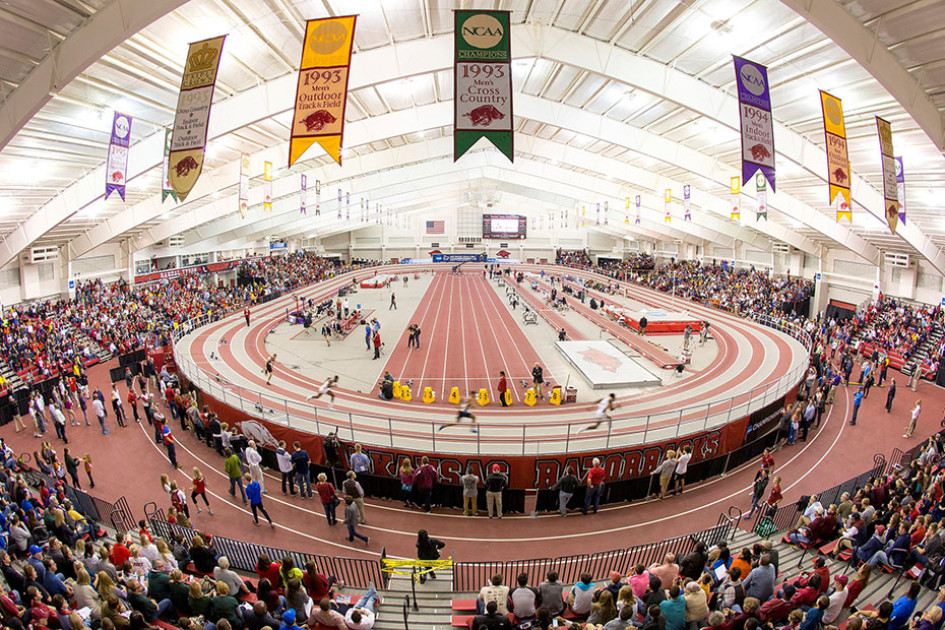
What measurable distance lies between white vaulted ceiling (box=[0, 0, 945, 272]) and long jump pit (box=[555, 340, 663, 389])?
1004 centimetres

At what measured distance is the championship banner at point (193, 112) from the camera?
420 inches

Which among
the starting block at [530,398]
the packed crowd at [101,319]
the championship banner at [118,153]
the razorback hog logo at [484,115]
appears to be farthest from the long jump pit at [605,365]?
the packed crowd at [101,319]

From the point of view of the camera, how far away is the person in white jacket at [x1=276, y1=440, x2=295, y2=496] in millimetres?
11430

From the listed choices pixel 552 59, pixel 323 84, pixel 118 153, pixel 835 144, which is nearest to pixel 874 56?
pixel 835 144

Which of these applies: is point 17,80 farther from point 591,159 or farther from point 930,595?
point 591,159

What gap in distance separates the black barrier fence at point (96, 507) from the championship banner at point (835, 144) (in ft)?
65.5

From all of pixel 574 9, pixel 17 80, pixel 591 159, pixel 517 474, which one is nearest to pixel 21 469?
pixel 17 80

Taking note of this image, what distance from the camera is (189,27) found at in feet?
43.2

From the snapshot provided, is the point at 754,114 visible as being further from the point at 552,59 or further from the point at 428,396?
the point at 428,396

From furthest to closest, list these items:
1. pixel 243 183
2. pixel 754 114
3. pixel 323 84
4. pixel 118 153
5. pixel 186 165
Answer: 1. pixel 243 183
2. pixel 118 153
3. pixel 754 114
4. pixel 186 165
5. pixel 323 84

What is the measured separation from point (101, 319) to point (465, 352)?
21347 millimetres

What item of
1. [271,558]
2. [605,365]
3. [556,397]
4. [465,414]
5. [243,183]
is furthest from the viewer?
[243,183]

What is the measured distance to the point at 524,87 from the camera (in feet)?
69.2

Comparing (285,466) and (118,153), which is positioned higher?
(118,153)
